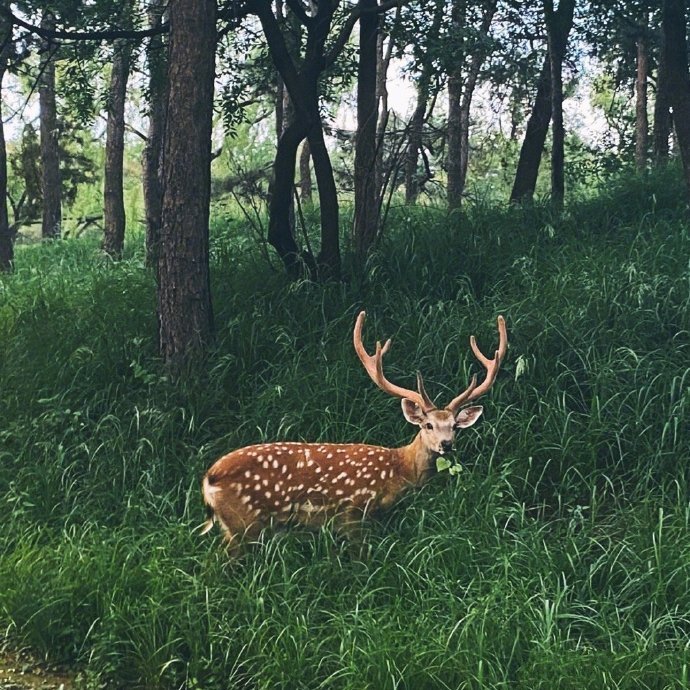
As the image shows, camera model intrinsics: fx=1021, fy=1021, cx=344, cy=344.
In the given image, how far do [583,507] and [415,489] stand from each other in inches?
37.4

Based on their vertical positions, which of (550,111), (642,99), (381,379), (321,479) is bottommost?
(321,479)

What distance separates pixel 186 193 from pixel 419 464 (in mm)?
3059

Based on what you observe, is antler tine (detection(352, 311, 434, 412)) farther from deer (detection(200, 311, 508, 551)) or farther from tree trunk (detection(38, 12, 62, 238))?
tree trunk (detection(38, 12, 62, 238))

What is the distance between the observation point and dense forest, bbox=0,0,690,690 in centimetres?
493

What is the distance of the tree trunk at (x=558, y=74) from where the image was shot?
1046 cm

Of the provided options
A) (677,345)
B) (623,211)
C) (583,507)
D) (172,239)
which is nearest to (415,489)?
A: (583,507)

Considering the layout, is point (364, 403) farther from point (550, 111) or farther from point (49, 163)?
point (49, 163)

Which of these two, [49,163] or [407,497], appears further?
[49,163]

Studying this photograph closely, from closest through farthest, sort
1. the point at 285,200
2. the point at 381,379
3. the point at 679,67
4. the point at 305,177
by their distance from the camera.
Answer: the point at 381,379, the point at 679,67, the point at 285,200, the point at 305,177

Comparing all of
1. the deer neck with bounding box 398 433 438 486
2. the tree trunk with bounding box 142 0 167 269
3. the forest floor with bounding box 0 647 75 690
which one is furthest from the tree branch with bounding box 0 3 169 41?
the forest floor with bounding box 0 647 75 690

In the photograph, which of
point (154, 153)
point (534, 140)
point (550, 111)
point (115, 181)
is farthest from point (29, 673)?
point (115, 181)

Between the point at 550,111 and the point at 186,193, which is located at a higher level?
the point at 550,111

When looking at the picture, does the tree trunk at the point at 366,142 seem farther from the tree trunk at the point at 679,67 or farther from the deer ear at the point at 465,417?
the deer ear at the point at 465,417

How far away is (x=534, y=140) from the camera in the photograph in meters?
11.8
